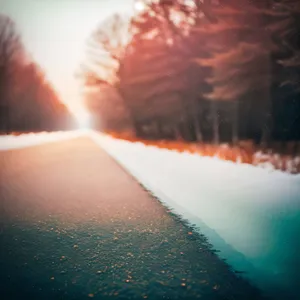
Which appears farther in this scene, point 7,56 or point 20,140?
point 7,56

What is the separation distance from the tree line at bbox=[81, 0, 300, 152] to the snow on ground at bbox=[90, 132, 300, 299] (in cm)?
433

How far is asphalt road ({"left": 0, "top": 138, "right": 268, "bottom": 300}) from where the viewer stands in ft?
8.63

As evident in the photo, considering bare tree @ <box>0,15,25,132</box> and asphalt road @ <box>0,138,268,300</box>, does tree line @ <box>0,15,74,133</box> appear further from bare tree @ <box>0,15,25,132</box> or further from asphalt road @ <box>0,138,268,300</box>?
asphalt road @ <box>0,138,268,300</box>

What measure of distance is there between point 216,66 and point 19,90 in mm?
47327

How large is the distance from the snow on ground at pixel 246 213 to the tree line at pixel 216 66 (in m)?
4.33

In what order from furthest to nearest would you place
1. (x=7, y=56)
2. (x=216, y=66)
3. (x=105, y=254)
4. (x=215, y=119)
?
(x=7, y=56), (x=215, y=119), (x=216, y=66), (x=105, y=254)

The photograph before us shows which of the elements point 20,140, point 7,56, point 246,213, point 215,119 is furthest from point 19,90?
point 246,213

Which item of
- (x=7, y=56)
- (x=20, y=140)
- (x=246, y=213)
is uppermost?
(x=7, y=56)

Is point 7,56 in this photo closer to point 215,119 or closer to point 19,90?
point 19,90

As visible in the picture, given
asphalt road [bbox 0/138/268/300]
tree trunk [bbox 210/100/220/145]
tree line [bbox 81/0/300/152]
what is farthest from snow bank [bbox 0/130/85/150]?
asphalt road [bbox 0/138/268/300]

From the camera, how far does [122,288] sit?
2.64 meters

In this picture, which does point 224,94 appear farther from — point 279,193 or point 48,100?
point 48,100

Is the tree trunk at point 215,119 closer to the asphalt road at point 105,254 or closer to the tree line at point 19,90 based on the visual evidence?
the asphalt road at point 105,254

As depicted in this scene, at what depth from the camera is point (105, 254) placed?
3408 mm
